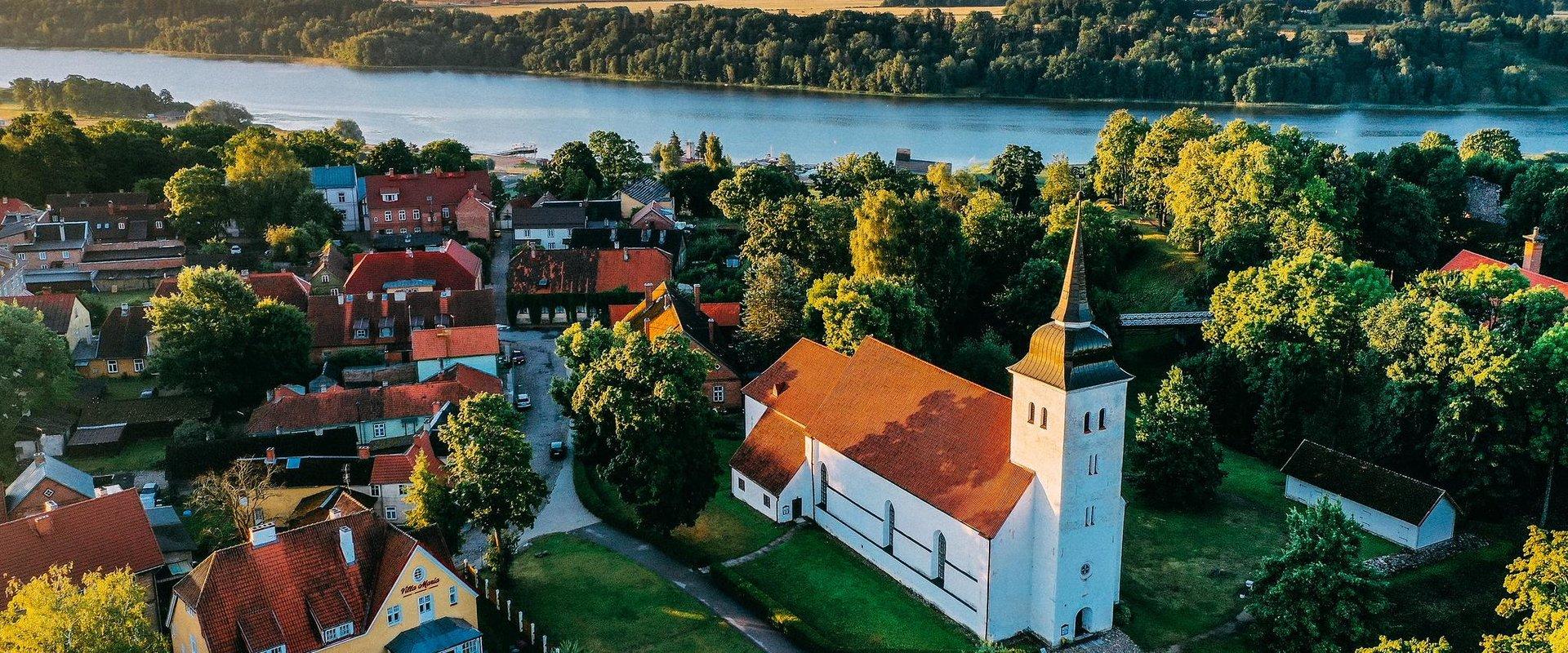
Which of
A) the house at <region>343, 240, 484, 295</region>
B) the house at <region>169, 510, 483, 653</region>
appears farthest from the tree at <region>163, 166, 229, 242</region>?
the house at <region>169, 510, 483, 653</region>

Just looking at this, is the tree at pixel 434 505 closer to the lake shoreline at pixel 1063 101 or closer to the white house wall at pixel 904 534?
the white house wall at pixel 904 534

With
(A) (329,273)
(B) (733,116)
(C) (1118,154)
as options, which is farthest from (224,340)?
(B) (733,116)

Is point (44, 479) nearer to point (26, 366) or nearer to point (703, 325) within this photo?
point (26, 366)

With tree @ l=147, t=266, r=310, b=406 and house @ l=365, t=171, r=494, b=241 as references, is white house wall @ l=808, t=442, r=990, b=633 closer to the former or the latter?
tree @ l=147, t=266, r=310, b=406

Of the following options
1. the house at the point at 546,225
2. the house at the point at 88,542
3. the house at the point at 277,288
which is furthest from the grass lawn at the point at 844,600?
the house at the point at 546,225

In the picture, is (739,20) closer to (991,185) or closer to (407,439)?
(991,185)

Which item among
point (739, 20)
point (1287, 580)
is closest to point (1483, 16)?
point (739, 20)
